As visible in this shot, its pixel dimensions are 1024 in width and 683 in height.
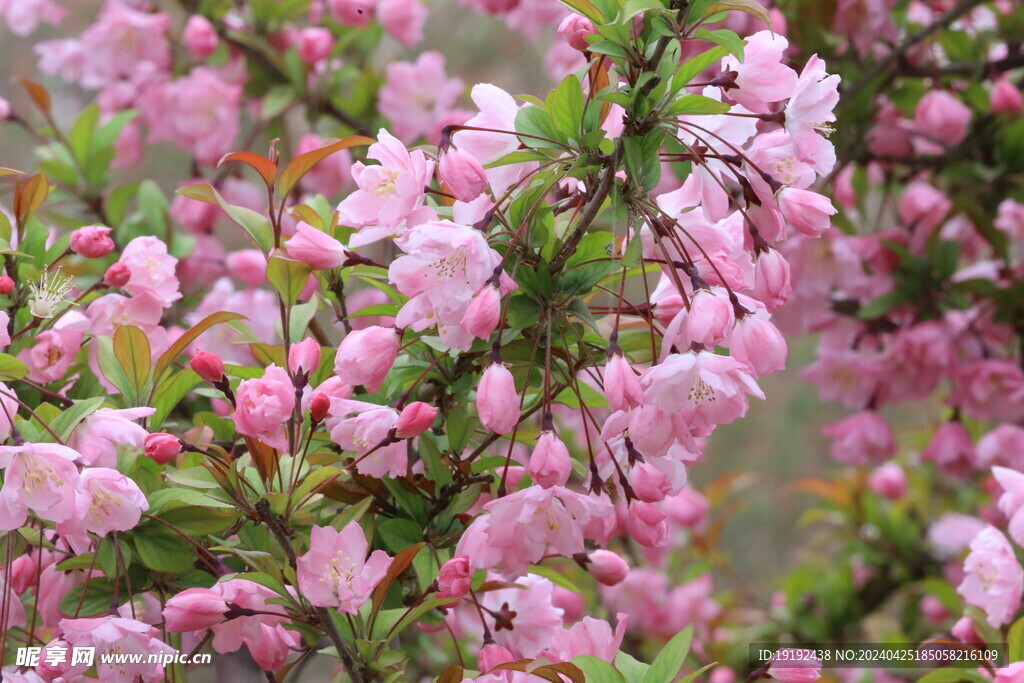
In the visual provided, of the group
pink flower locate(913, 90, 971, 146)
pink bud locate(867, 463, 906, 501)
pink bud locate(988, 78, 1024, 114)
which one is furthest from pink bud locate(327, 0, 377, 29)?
pink bud locate(867, 463, 906, 501)

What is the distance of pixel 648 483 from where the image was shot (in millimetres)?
648

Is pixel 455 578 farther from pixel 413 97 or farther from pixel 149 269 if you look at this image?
pixel 413 97

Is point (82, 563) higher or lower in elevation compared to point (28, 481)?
lower

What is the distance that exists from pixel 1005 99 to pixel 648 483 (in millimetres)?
1078

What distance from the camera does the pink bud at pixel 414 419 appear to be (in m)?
0.64

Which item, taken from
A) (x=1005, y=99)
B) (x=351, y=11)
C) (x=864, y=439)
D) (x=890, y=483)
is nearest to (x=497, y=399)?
(x=864, y=439)

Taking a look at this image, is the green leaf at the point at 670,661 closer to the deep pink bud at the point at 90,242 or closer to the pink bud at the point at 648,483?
the pink bud at the point at 648,483

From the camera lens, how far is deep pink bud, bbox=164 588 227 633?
0.65 meters

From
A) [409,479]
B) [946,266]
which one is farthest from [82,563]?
[946,266]

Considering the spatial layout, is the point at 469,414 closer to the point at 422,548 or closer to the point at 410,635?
the point at 422,548

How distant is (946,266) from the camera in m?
1.32

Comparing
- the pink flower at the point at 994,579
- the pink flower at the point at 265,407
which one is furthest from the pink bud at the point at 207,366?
the pink flower at the point at 994,579

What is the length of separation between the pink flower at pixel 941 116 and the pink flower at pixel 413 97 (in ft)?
2.30

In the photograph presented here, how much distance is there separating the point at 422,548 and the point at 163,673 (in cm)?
20
